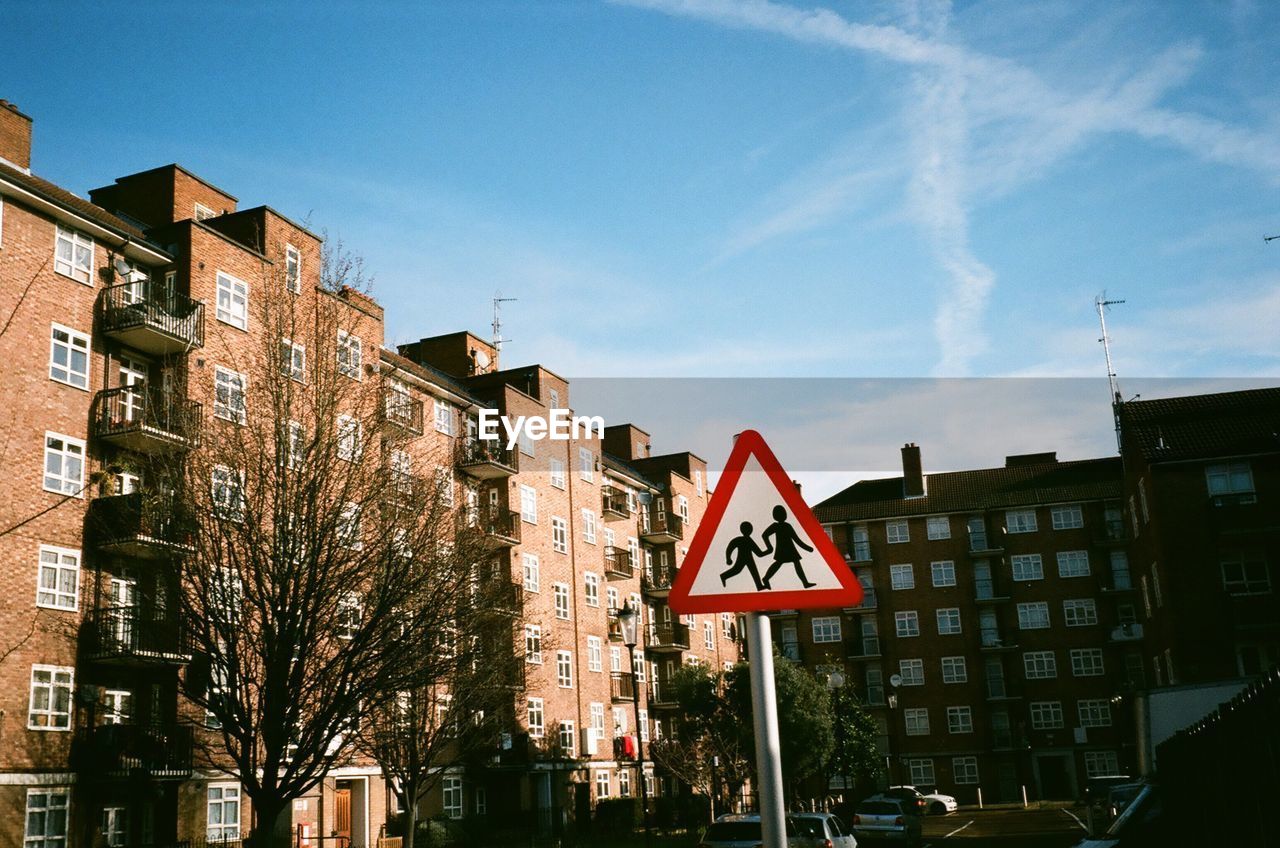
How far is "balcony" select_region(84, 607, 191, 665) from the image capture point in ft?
82.2

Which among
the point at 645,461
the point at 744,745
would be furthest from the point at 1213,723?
the point at 645,461

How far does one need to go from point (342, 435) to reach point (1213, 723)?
20000 mm

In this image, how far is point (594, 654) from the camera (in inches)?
2137

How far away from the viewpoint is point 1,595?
27125mm

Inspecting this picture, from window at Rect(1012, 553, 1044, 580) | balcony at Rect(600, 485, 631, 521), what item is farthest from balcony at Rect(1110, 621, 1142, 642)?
balcony at Rect(600, 485, 631, 521)

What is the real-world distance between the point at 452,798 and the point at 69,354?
21769 millimetres

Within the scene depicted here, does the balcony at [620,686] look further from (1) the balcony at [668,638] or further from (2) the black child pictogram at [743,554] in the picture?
(2) the black child pictogram at [743,554]

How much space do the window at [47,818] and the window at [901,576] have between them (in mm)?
61764

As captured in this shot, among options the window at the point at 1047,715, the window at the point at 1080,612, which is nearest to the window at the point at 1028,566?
the window at the point at 1080,612

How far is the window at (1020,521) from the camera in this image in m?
79.0

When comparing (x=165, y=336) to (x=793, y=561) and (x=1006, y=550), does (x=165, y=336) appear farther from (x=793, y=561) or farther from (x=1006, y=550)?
(x=1006, y=550)

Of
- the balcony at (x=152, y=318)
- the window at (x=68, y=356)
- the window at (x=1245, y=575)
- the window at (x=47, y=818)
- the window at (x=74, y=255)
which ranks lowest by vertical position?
the window at (x=47, y=818)

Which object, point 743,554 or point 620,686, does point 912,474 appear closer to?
point 620,686

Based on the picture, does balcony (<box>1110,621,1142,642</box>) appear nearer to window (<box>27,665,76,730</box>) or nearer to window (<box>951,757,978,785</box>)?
Answer: window (<box>951,757,978,785</box>)
